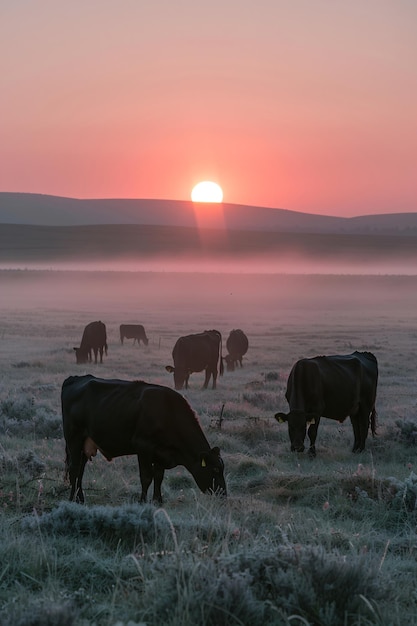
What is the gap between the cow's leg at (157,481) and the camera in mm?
8688

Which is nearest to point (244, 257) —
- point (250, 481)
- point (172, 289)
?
point (172, 289)

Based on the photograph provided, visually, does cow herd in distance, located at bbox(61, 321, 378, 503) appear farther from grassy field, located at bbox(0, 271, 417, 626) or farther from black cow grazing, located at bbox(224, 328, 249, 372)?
black cow grazing, located at bbox(224, 328, 249, 372)

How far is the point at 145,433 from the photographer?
28.9ft

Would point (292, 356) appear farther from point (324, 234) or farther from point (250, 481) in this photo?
point (324, 234)

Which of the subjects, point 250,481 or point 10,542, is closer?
point 10,542

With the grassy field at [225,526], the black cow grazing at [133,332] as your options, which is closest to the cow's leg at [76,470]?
the grassy field at [225,526]

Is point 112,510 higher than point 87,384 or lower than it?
lower

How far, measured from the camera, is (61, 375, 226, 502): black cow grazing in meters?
8.73

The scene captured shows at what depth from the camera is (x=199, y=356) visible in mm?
24125

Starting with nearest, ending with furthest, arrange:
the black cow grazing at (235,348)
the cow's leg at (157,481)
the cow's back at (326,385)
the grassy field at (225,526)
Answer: the grassy field at (225,526) < the cow's leg at (157,481) < the cow's back at (326,385) < the black cow grazing at (235,348)

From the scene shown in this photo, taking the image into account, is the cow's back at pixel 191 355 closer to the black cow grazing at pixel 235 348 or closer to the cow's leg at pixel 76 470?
the black cow grazing at pixel 235 348

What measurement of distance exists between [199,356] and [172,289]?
296 feet

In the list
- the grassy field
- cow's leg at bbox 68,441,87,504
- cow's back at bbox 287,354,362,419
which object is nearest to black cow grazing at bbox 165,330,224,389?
the grassy field

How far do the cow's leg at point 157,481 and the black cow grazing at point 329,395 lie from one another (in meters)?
3.93
